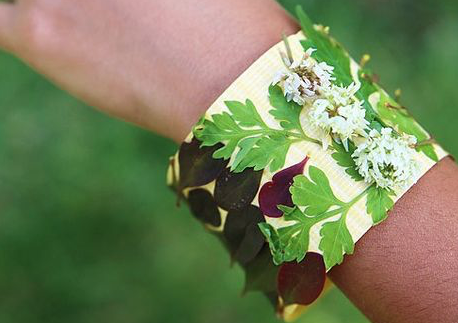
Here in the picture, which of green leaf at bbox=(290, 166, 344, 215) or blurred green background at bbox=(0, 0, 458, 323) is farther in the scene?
blurred green background at bbox=(0, 0, 458, 323)

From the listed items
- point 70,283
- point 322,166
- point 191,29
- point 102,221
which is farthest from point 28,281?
point 322,166

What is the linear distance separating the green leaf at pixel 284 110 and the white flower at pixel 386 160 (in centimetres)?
10

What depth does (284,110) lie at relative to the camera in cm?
100

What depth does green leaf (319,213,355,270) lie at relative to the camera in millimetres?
955

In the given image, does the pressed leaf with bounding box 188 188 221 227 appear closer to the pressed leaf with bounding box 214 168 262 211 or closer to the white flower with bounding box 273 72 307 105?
the pressed leaf with bounding box 214 168 262 211

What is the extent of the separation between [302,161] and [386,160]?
0.12 m

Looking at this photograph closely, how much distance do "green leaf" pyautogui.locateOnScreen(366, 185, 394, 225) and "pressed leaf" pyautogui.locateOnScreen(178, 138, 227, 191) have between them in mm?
211

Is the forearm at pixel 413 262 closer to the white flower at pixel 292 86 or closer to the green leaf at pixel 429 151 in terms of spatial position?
the green leaf at pixel 429 151

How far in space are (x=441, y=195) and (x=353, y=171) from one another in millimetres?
132

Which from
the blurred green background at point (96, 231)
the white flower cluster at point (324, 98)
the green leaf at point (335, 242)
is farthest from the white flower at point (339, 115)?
the blurred green background at point (96, 231)

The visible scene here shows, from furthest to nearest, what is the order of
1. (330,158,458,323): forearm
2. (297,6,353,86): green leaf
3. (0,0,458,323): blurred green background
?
(0,0,458,323): blurred green background, (297,6,353,86): green leaf, (330,158,458,323): forearm

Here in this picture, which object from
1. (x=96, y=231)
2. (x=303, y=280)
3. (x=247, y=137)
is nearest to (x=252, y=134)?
(x=247, y=137)

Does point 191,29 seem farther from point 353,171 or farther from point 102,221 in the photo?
point 102,221

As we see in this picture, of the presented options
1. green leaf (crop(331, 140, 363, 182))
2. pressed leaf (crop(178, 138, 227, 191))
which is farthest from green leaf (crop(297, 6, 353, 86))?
pressed leaf (crop(178, 138, 227, 191))
